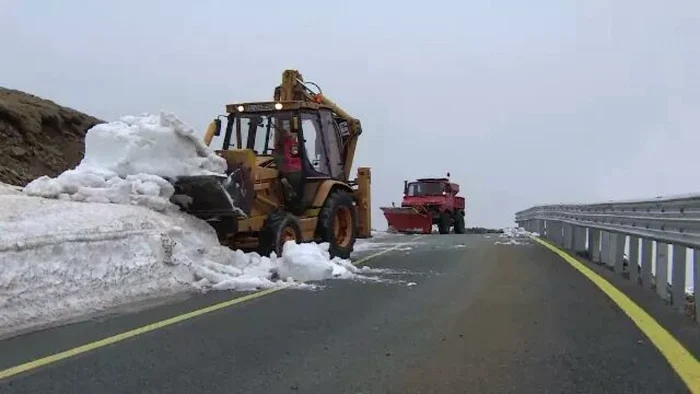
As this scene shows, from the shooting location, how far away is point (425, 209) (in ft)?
111

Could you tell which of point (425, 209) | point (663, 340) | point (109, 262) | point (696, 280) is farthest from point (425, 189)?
point (663, 340)

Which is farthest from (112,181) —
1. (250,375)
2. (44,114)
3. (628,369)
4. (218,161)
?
(44,114)

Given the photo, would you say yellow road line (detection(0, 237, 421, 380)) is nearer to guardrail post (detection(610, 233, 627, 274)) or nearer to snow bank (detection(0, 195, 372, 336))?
snow bank (detection(0, 195, 372, 336))

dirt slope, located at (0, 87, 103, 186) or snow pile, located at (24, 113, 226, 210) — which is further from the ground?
dirt slope, located at (0, 87, 103, 186)

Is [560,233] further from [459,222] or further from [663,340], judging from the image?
[459,222]

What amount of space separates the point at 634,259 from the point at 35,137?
1843 centimetres

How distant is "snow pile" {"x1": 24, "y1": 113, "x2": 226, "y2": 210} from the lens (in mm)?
10727

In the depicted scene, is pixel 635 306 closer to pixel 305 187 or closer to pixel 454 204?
pixel 305 187

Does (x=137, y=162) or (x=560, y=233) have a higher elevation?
Answer: (x=137, y=162)

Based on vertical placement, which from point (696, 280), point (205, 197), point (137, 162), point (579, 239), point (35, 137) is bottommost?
point (696, 280)

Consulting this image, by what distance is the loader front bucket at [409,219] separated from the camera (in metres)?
33.4

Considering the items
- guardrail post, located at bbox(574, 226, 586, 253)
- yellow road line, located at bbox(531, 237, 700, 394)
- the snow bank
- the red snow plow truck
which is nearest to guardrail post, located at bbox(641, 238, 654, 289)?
yellow road line, located at bbox(531, 237, 700, 394)

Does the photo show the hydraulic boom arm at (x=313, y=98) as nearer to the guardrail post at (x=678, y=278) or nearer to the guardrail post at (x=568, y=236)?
the guardrail post at (x=568, y=236)

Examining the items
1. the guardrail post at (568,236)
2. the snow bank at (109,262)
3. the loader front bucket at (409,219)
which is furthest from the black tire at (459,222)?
the snow bank at (109,262)
